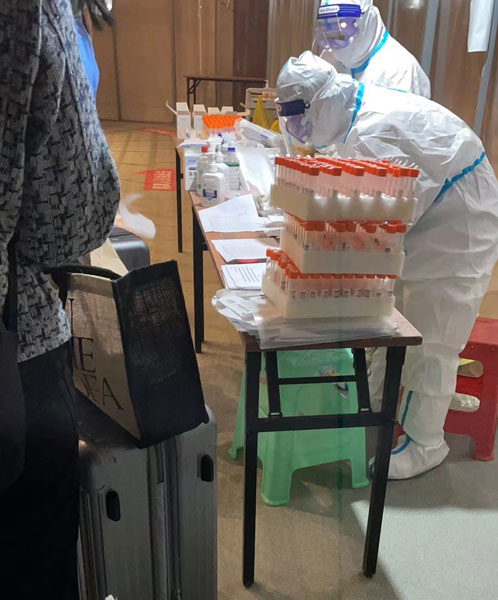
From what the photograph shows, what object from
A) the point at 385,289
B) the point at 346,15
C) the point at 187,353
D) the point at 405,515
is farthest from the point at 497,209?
the point at 346,15

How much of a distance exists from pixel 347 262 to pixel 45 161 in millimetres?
600

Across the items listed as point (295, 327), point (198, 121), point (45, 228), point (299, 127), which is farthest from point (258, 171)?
point (45, 228)

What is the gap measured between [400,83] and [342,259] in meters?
1.80

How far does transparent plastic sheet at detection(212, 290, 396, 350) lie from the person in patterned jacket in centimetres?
40

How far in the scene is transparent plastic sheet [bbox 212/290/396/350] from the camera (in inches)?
41.9

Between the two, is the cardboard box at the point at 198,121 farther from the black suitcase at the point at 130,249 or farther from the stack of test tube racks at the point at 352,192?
the stack of test tube racks at the point at 352,192

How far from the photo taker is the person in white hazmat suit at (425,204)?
1.38 meters

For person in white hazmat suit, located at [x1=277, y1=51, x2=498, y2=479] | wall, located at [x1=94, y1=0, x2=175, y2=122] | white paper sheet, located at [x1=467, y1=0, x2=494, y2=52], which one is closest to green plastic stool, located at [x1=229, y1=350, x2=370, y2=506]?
person in white hazmat suit, located at [x1=277, y1=51, x2=498, y2=479]

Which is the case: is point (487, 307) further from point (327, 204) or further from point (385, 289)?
point (327, 204)

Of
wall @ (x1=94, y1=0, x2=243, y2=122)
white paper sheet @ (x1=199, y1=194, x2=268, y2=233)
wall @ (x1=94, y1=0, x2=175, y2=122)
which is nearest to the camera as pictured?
white paper sheet @ (x1=199, y1=194, x2=268, y2=233)

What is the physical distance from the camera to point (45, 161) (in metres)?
0.61

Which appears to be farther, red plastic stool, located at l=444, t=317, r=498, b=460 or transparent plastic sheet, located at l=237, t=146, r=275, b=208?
transparent plastic sheet, located at l=237, t=146, r=275, b=208

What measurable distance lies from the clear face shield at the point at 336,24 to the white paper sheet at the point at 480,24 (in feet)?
1.59

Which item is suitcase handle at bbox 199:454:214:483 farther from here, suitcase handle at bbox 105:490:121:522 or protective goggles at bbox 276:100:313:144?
protective goggles at bbox 276:100:313:144
